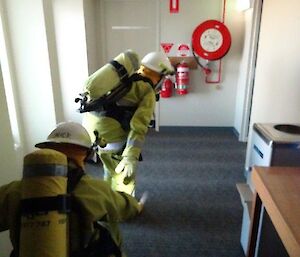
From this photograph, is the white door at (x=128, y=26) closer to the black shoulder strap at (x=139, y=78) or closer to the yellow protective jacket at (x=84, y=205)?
the black shoulder strap at (x=139, y=78)

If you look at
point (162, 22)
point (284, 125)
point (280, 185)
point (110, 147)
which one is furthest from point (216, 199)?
point (162, 22)

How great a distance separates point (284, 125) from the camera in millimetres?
1783

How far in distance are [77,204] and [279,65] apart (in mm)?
2089

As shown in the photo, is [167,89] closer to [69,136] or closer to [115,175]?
[115,175]

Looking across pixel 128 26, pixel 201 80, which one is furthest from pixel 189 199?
pixel 128 26

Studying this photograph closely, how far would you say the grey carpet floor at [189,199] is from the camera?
6.33 feet

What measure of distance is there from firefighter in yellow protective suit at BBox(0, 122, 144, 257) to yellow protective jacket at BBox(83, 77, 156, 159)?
63 cm

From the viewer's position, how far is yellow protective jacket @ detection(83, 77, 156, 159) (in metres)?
1.70

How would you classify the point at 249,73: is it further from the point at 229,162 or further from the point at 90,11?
the point at 90,11

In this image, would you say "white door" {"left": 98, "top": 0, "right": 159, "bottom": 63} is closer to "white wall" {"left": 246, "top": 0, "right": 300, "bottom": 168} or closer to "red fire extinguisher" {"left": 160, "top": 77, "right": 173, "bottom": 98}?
"red fire extinguisher" {"left": 160, "top": 77, "right": 173, "bottom": 98}

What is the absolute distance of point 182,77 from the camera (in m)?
3.86

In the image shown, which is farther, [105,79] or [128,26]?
[128,26]

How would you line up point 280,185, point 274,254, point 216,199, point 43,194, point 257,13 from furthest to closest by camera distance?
point 257,13 < point 216,199 < point 274,254 < point 280,185 < point 43,194

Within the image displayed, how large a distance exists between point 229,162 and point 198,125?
117 centimetres
